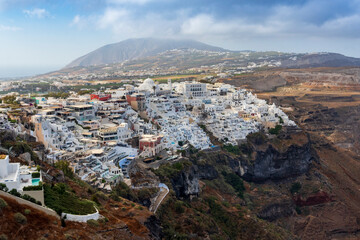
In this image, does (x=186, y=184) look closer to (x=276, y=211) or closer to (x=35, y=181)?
(x=276, y=211)

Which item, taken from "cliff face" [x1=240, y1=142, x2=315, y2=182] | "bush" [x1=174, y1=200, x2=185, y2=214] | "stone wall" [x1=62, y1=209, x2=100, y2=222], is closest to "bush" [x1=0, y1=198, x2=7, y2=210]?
"stone wall" [x1=62, y1=209, x2=100, y2=222]

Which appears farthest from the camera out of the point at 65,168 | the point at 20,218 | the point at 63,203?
the point at 65,168

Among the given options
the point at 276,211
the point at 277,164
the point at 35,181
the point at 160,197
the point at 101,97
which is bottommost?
the point at 276,211

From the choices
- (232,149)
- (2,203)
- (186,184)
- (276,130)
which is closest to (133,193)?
(186,184)

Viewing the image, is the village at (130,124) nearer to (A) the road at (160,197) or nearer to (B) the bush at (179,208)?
(A) the road at (160,197)

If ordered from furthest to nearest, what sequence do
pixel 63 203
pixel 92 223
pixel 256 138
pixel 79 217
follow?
pixel 256 138 < pixel 63 203 < pixel 92 223 < pixel 79 217

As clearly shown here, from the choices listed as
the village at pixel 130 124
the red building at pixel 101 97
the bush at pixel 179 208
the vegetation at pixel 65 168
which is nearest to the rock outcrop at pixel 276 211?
the village at pixel 130 124

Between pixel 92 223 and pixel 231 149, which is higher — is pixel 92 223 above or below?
above
